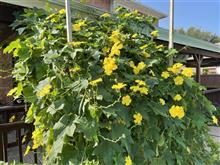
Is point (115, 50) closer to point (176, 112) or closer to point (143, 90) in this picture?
point (143, 90)

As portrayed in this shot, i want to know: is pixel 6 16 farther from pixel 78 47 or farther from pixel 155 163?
pixel 155 163

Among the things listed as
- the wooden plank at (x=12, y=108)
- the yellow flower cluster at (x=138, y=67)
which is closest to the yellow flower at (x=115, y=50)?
the yellow flower cluster at (x=138, y=67)

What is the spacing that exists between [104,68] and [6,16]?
2.14 metres

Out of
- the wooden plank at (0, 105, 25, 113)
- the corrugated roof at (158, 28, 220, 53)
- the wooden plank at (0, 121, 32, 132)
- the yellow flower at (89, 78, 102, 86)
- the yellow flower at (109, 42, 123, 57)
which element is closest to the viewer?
the yellow flower at (89, 78, 102, 86)

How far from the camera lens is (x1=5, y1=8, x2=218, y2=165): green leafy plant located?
1397 mm

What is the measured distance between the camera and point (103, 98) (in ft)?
4.59

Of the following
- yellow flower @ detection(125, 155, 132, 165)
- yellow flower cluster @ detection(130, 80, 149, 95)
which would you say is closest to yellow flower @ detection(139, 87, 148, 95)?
yellow flower cluster @ detection(130, 80, 149, 95)

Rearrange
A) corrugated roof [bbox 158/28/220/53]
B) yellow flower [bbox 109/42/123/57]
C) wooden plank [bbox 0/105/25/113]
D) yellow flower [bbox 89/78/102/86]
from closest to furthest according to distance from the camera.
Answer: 1. yellow flower [bbox 89/78/102/86]
2. yellow flower [bbox 109/42/123/57]
3. wooden plank [bbox 0/105/25/113]
4. corrugated roof [bbox 158/28/220/53]

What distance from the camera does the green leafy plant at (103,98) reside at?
1.40m

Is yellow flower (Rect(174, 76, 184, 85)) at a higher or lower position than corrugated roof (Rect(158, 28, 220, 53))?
lower

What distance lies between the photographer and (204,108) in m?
1.89

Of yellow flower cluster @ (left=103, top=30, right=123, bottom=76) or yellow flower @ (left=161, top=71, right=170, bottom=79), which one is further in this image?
yellow flower @ (left=161, top=71, right=170, bottom=79)

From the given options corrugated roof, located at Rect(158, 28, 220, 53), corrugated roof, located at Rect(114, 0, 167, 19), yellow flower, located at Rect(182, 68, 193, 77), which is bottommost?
yellow flower, located at Rect(182, 68, 193, 77)

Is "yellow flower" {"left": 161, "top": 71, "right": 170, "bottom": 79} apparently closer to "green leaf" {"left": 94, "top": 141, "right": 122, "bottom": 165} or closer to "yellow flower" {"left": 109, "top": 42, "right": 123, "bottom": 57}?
"yellow flower" {"left": 109, "top": 42, "right": 123, "bottom": 57}
